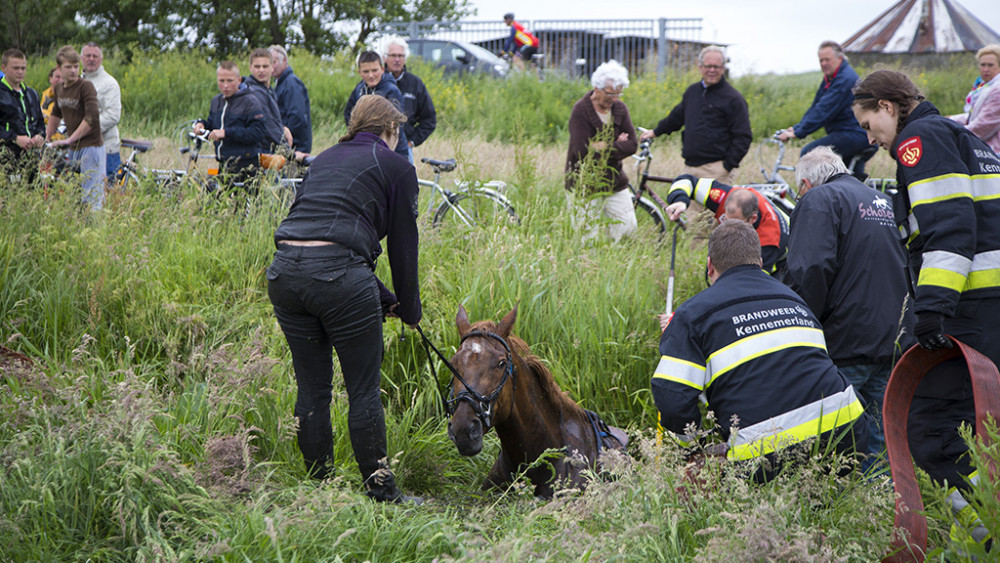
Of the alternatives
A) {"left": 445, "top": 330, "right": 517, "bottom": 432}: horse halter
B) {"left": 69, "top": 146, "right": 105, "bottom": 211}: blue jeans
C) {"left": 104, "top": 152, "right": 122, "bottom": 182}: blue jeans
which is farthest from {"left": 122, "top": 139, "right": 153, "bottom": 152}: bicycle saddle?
{"left": 445, "top": 330, "right": 517, "bottom": 432}: horse halter

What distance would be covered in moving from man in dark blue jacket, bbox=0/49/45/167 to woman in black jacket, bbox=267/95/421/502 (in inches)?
215

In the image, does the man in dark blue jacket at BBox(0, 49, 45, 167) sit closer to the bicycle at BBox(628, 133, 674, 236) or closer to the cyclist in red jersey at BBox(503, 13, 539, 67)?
the bicycle at BBox(628, 133, 674, 236)

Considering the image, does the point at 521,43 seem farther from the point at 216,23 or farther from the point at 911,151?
the point at 911,151

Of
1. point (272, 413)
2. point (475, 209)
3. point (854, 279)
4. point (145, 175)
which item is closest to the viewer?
point (272, 413)

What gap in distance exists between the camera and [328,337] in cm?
411

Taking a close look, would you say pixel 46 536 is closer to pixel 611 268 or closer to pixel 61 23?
pixel 611 268

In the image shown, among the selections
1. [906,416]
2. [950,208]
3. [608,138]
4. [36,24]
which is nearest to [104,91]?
[608,138]

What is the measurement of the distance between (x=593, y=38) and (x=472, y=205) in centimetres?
1702

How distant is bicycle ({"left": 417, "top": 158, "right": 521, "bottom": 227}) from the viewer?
7.32m

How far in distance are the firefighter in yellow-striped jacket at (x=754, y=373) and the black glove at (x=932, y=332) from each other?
37cm

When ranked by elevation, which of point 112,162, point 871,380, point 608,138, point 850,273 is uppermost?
point 608,138

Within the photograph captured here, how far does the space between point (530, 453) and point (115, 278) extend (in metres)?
3.40

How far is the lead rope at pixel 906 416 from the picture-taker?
2.85 meters

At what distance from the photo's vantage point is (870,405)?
4.83 meters
